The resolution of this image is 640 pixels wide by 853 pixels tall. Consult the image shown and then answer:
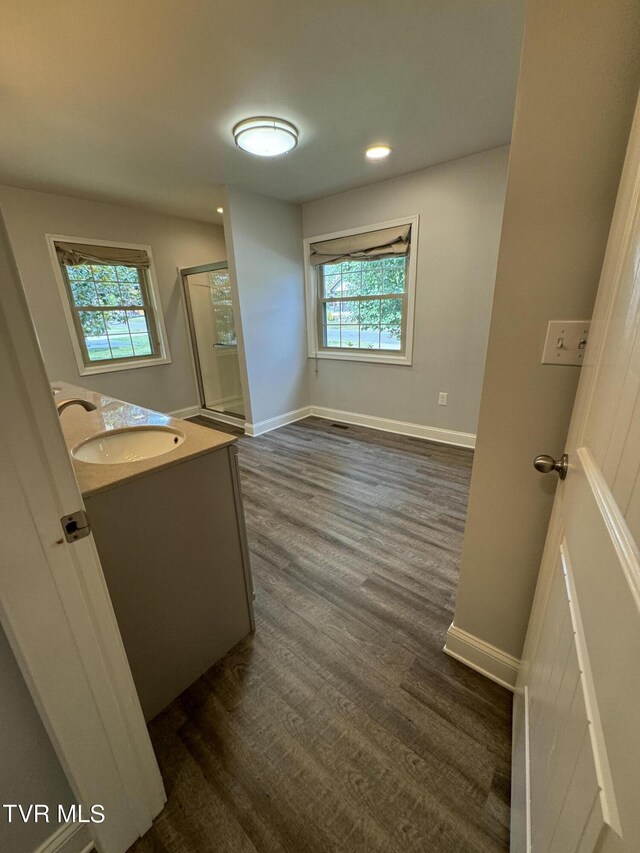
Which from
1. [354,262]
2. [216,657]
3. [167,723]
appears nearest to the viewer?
[167,723]

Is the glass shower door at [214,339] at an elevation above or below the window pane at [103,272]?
below

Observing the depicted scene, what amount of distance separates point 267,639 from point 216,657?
0.21m

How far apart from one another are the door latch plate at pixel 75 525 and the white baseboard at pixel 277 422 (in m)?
3.13

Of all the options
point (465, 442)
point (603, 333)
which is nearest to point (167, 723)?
point (603, 333)

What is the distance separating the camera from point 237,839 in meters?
0.91

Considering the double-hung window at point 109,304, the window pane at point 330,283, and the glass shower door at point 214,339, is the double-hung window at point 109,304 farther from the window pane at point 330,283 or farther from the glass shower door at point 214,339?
the window pane at point 330,283

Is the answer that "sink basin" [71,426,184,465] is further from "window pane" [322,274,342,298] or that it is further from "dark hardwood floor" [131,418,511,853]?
"window pane" [322,274,342,298]

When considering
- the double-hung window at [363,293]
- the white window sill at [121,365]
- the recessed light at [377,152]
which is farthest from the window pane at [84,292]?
the recessed light at [377,152]

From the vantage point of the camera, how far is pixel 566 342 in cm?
91

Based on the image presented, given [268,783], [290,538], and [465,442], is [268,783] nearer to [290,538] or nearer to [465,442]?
[290,538]

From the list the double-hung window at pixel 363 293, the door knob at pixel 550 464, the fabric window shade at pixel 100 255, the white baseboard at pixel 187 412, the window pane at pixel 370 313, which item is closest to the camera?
the door knob at pixel 550 464

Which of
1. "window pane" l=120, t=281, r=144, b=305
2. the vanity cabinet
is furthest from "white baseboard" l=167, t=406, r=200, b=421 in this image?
the vanity cabinet

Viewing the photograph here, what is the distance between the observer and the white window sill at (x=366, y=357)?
3542mm

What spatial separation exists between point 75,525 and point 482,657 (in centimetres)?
142
